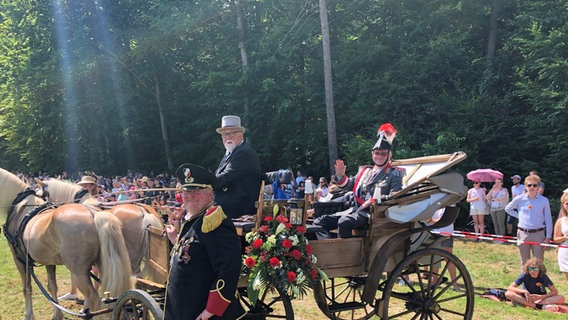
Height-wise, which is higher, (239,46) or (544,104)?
(239,46)

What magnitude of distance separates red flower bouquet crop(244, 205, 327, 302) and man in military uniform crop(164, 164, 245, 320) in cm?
58

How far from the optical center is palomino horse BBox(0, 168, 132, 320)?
16.5 feet

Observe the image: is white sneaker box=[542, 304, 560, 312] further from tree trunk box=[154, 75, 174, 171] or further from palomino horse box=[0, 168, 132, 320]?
tree trunk box=[154, 75, 174, 171]

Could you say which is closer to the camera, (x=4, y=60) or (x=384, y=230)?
(x=384, y=230)

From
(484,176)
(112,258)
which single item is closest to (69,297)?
(112,258)

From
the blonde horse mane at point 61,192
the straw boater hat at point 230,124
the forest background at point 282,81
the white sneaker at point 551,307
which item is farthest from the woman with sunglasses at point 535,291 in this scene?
the forest background at point 282,81

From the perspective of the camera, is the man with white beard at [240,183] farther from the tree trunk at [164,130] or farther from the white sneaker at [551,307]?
the tree trunk at [164,130]

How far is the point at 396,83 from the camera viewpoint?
699 inches

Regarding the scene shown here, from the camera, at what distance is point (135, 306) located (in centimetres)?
378

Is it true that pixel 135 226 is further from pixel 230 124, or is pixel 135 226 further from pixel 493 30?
pixel 493 30

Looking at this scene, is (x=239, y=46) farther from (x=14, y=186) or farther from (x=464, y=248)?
(x=14, y=186)

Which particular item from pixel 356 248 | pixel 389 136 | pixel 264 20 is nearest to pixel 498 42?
pixel 264 20

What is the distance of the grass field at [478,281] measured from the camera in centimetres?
619

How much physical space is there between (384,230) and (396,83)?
14126 millimetres
